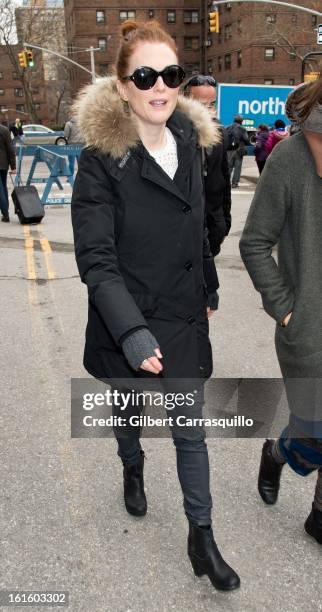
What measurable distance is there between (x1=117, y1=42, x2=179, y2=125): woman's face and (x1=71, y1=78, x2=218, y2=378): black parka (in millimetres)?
59

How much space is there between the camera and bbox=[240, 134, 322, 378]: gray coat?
1964mm

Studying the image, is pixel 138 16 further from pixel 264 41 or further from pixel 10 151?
pixel 10 151

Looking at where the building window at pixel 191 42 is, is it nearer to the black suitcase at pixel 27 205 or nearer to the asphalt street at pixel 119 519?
the black suitcase at pixel 27 205

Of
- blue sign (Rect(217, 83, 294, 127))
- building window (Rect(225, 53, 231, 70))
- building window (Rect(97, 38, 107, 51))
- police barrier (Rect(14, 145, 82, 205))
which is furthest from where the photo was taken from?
building window (Rect(97, 38, 107, 51))

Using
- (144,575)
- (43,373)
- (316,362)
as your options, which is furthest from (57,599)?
(43,373)

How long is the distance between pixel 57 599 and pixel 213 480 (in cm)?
103

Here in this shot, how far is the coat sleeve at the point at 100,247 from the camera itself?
1899 millimetres

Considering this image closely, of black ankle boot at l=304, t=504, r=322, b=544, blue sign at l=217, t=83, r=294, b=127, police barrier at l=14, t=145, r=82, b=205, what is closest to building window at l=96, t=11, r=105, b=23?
blue sign at l=217, t=83, r=294, b=127

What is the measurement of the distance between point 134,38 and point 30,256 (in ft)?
20.9

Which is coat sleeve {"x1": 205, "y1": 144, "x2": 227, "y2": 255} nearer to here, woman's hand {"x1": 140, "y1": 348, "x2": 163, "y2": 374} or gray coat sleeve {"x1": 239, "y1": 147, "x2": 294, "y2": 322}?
gray coat sleeve {"x1": 239, "y1": 147, "x2": 294, "y2": 322}

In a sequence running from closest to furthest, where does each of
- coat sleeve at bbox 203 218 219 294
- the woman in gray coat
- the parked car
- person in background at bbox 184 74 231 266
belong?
1. the woman in gray coat
2. coat sleeve at bbox 203 218 219 294
3. person in background at bbox 184 74 231 266
4. the parked car

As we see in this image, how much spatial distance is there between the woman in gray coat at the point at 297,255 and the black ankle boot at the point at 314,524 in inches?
9.8

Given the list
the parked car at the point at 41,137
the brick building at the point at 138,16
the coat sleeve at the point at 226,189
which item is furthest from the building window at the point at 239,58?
the coat sleeve at the point at 226,189

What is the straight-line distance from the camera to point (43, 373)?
4.24 metres
